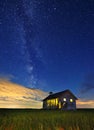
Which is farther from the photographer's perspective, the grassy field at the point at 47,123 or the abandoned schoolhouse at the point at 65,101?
the abandoned schoolhouse at the point at 65,101

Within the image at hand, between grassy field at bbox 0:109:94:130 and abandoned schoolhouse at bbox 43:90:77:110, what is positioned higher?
abandoned schoolhouse at bbox 43:90:77:110

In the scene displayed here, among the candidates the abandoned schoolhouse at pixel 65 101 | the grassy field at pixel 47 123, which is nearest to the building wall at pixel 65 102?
the abandoned schoolhouse at pixel 65 101

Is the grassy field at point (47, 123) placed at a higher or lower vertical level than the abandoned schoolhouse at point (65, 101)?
lower

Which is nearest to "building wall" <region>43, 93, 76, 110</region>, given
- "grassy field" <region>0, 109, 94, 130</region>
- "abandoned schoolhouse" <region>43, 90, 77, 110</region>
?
"abandoned schoolhouse" <region>43, 90, 77, 110</region>

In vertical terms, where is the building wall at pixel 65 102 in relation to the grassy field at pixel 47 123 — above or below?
above

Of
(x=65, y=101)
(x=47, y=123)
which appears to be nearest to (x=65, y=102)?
A: (x=65, y=101)

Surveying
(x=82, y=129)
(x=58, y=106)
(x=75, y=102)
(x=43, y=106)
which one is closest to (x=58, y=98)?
(x=58, y=106)

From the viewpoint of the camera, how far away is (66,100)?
53531 mm

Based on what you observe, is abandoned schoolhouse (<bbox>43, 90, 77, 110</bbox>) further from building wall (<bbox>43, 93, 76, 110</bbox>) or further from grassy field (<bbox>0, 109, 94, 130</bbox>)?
grassy field (<bbox>0, 109, 94, 130</bbox>)

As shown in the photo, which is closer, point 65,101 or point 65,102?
point 65,102

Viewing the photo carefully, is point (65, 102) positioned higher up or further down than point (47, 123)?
higher up

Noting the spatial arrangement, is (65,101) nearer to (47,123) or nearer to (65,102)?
(65,102)

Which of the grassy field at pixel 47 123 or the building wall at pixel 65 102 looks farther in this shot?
the building wall at pixel 65 102

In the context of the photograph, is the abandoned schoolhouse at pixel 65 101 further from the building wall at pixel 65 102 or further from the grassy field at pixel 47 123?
the grassy field at pixel 47 123
